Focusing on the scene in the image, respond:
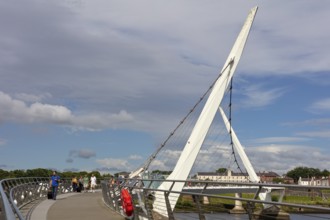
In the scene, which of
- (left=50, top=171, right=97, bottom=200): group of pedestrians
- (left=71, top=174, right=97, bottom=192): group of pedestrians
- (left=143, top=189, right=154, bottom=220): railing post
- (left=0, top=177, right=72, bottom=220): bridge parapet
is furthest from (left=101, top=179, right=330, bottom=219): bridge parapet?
(left=71, top=174, right=97, bottom=192): group of pedestrians

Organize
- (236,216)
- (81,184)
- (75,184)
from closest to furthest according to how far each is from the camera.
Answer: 1. (236,216)
2. (75,184)
3. (81,184)

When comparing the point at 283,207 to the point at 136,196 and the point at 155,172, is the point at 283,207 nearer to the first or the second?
the point at 136,196

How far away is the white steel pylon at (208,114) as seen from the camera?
31062mm

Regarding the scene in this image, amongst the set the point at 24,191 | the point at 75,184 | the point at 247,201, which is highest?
the point at 75,184

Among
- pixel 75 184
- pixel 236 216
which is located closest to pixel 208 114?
pixel 75 184

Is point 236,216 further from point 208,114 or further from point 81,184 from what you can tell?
point 81,184

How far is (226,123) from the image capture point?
170ft

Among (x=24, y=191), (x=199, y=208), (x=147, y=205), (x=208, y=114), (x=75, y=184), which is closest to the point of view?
(x=199, y=208)

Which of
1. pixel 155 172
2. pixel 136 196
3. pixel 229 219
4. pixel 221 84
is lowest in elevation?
pixel 229 219

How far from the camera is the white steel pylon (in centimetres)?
3106

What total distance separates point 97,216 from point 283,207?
8.78 meters

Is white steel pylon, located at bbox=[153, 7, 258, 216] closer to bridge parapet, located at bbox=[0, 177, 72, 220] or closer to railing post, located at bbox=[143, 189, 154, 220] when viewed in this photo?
bridge parapet, located at bbox=[0, 177, 72, 220]

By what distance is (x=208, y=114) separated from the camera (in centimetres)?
3309

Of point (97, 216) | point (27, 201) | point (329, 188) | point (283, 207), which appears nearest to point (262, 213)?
point (283, 207)
